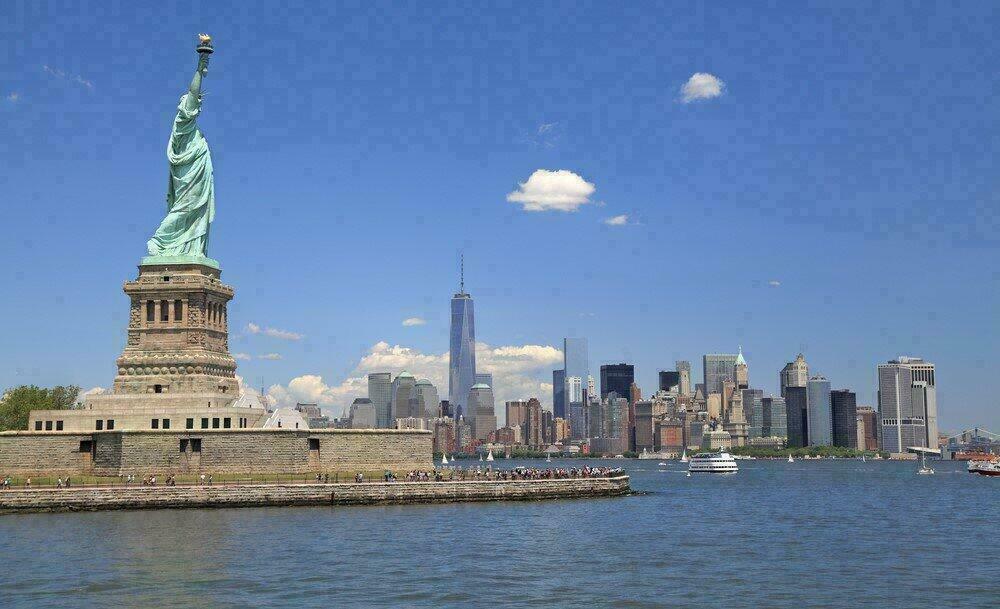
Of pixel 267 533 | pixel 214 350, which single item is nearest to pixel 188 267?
pixel 214 350

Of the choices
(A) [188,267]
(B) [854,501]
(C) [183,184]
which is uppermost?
(C) [183,184]

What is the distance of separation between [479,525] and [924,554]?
26757mm

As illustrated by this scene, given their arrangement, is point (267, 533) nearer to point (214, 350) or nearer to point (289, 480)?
point (289, 480)

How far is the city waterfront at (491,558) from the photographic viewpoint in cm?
4581

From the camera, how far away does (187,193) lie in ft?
311

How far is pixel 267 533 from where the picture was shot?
64625mm

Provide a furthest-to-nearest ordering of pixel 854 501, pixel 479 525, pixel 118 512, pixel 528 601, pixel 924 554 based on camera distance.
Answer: pixel 854 501 < pixel 118 512 < pixel 479 525 < pixel 924 554 < pixel 528 601

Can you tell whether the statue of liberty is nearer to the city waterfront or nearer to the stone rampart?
the stone rampart

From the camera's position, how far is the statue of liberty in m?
93.6

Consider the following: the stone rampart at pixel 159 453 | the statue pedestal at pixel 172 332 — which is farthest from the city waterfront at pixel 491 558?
the statue pedestal at pixel 172 332

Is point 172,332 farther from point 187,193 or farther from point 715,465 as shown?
point 715,465

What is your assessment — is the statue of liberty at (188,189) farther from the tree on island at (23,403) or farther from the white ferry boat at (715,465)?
the white ferry boat at (715,465)

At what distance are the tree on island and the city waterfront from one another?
106 feet

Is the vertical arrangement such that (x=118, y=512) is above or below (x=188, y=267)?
below
